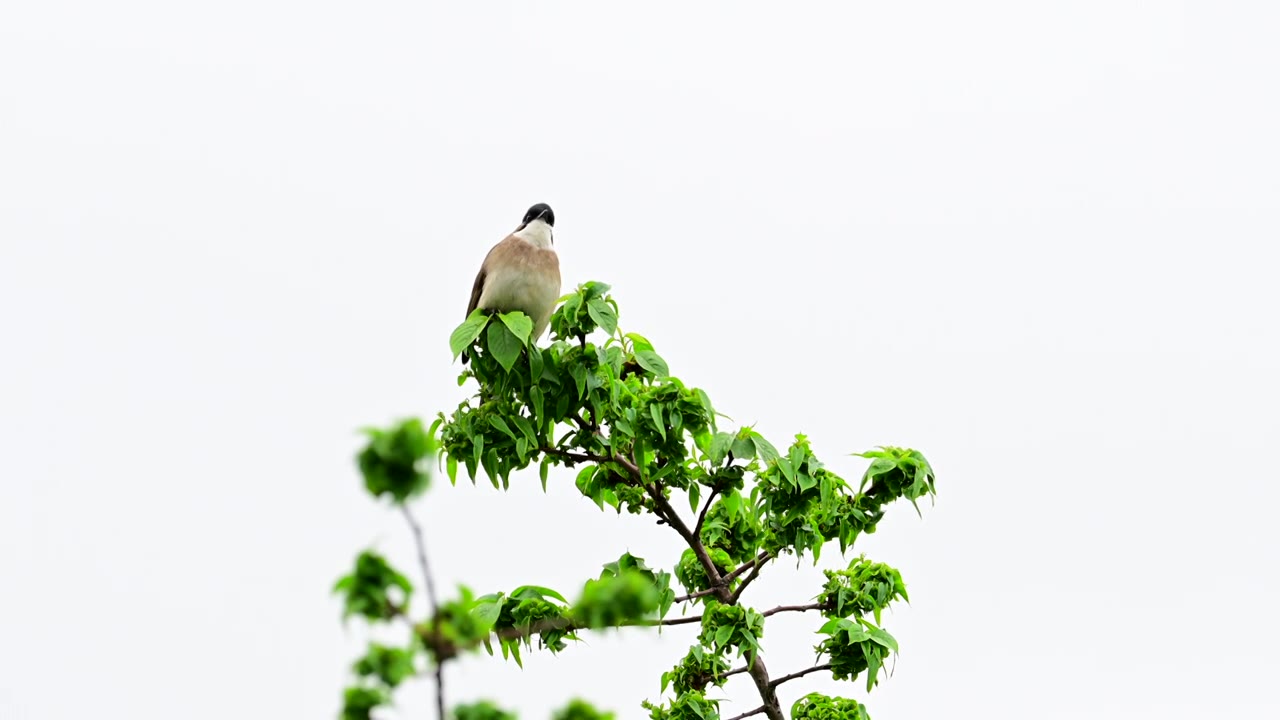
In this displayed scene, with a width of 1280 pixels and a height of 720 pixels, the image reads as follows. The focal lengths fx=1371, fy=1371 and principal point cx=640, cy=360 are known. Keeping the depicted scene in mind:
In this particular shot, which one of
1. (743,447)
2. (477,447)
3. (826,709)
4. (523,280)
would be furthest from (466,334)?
(826,709)

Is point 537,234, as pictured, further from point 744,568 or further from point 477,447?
point 744,568

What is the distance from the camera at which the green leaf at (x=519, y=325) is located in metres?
4.80

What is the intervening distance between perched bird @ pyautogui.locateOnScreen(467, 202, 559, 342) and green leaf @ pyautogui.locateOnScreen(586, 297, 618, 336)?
0.51 meters

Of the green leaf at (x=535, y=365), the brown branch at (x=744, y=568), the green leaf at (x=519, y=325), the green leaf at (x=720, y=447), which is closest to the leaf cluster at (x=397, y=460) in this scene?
the green leaf at (x=519, y=325)

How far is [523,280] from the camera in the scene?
5355 millimetres

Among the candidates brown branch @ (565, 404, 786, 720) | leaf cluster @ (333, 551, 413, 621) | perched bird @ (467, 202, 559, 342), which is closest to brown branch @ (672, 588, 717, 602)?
brown branch @ (565, 404, 786, 720)

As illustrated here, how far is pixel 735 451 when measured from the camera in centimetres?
517

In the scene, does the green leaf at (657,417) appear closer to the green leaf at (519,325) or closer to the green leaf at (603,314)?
the green leaf at (603,314)

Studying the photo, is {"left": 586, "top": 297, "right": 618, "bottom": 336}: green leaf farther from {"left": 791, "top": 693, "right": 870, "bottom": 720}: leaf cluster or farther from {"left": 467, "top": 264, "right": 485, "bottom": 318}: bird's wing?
{"left": 791, "top": 693, "right": 870, "bottom": 720}: leaf cluster

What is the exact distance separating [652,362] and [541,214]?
1040 mm

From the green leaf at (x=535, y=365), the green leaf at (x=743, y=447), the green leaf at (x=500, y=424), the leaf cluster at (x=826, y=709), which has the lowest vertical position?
the leaf cluster at (x=826, y=709)

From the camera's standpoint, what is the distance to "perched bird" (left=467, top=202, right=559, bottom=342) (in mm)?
5359

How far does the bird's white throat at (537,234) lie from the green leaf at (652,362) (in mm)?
682

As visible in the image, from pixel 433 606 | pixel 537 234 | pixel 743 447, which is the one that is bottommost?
pixel 433 606
